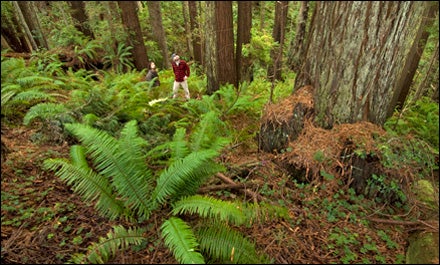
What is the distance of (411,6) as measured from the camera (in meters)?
2.66

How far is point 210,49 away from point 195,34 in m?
0.42

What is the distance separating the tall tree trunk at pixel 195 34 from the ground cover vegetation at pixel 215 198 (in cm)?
269

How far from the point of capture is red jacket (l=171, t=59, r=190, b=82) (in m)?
4.88

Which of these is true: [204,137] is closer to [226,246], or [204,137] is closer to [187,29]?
[226,246]

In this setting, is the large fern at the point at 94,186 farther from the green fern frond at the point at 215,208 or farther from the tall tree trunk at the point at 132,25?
the tall tree trunk at the point at 132,25

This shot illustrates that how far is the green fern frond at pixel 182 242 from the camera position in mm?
2193

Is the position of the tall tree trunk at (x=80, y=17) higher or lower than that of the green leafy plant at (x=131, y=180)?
higher

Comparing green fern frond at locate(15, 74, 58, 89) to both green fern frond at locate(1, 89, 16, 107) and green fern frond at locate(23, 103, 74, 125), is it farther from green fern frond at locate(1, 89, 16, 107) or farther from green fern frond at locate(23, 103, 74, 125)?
green fern frond at locate(23, 103, 74, 125)

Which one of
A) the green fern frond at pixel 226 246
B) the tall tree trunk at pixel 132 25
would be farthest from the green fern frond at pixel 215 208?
the tall tree trunk at pixel 132 25

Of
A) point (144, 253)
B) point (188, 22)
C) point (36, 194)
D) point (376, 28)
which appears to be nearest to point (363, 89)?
point (376, 28)

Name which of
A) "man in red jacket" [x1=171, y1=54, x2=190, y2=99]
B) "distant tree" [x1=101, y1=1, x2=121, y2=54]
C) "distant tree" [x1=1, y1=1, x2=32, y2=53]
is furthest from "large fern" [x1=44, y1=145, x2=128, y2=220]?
"distant tree" [x1=1, y1=1, x2=32, y2=53]

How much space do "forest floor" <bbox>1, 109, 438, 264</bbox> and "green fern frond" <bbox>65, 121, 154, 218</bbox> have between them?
0.24 m

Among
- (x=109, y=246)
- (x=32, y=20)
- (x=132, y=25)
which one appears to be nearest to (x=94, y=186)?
(x=109, y=246)

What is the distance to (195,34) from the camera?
5.52m
